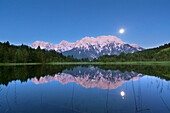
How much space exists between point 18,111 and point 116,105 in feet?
32.5

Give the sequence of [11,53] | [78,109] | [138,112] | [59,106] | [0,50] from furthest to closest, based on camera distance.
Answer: [11,53] → [0,50] → [59,106] → [78,109] → [138,112]

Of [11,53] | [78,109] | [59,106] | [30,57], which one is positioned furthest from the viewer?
[30,57]

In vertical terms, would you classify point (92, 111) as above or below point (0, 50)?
below

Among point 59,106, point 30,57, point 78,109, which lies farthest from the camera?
point 30,57

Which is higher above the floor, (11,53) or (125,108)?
(11,53)

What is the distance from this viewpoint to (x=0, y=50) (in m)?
128

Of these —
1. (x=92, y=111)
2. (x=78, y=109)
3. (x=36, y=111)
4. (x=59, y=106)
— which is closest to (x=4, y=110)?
(x=36, y=111)

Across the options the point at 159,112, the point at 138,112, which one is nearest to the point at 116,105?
the point at 138,112

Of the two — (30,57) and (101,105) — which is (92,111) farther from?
(30,57)

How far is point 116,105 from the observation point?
508 inches

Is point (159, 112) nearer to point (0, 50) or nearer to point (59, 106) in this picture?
point (59, 106)

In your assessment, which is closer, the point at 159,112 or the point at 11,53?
the point at 159,112

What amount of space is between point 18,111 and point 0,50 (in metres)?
145

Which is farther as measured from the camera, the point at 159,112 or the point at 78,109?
the point at 78,109
